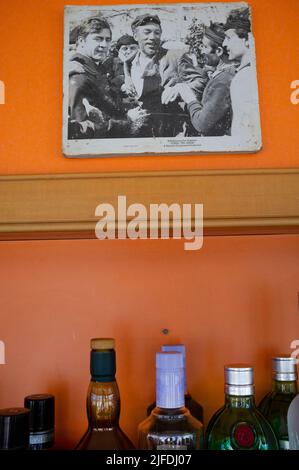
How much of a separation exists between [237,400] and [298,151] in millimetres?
408

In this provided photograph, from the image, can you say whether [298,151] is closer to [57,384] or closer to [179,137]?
[179,137]

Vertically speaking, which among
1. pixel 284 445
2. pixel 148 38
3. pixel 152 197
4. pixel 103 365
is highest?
pixel 148 38

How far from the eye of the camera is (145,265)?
30.0 inches

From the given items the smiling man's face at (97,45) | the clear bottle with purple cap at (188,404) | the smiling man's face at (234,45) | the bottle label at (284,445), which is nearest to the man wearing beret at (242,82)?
the smiling man's face at (234,45)

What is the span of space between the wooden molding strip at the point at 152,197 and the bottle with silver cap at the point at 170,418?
221mm

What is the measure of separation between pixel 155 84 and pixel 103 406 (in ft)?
1.69

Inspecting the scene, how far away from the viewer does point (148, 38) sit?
80 centimetres

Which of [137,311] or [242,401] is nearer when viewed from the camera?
[242,401]

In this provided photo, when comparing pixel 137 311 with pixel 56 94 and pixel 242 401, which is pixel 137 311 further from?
pixel 56 94

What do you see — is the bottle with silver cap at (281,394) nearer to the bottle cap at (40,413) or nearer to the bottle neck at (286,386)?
the bottle neck at (286,386)

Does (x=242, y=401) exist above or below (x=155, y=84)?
below

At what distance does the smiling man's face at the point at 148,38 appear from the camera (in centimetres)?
79

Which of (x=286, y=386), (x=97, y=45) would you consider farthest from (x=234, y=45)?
(x=286, y=386)
